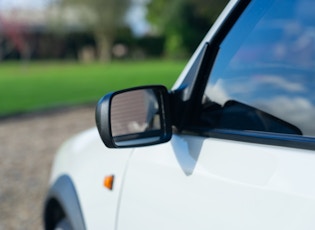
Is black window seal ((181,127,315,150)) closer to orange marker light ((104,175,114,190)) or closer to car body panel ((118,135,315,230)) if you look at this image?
car body panel ((118,135,315,230))

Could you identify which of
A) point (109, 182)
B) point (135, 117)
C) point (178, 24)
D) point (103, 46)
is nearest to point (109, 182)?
point (109, 182)

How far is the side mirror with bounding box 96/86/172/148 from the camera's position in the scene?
183 centimetres

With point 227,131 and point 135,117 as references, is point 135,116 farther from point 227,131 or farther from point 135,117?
point 227,131

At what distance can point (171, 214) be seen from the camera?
1784 mm

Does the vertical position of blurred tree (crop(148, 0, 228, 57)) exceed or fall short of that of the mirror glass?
it falls short

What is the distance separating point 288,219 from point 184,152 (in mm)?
552

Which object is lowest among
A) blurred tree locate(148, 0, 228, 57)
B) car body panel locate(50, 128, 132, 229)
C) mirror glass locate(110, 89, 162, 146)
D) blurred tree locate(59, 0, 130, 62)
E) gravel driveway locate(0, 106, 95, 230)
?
blurred tree locate(59, 0, 130, 62)

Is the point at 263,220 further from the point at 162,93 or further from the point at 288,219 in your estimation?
the point at 162,93

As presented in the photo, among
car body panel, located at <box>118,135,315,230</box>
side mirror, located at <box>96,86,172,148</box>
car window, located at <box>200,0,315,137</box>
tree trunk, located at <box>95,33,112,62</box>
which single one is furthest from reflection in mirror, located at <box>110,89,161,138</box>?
tree trunk, located at <box>95,33,112,62</box>

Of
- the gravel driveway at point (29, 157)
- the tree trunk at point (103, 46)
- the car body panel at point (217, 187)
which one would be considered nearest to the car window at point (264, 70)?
the car body panel at point (217, 187)

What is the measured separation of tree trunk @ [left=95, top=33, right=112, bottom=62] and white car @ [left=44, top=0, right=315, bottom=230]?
5509 cm

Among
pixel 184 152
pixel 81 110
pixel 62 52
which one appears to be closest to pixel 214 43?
pixel 184 152

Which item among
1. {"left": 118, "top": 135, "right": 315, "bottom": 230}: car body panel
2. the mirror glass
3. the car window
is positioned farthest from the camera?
the mirror glass

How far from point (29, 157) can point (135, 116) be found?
5976 mm
